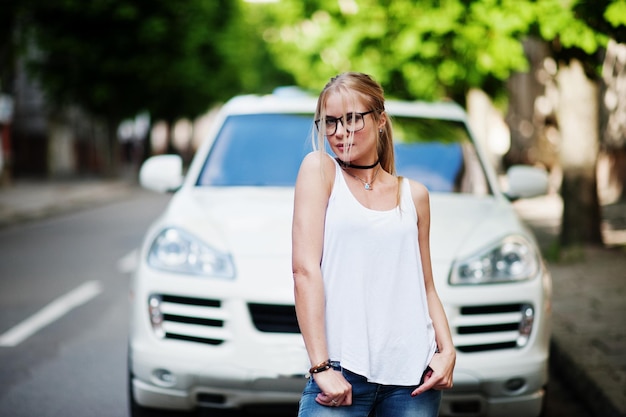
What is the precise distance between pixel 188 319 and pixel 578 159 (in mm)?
7602

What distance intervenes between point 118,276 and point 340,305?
25.2ft

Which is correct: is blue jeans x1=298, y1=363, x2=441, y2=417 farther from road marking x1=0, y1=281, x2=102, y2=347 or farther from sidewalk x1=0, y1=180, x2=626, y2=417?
road marking x1=0, y1=281, x2=102, y2=347

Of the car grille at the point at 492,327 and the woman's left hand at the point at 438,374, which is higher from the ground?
the woman's left hand at the point at 438,374

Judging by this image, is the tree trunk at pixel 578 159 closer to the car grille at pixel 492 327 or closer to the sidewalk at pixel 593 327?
the sidewalk at pixel 593 327

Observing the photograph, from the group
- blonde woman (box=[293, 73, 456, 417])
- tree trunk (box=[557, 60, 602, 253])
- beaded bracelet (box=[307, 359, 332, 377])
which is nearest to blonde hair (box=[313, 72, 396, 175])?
blonde woman (box=[293, 73, 456, 417])

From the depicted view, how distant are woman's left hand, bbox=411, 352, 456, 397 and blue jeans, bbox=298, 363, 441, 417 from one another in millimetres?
34

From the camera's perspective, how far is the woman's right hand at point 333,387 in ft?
7.00

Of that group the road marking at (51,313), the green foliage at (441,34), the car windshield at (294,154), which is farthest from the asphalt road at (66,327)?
the green foliage at (441,34)

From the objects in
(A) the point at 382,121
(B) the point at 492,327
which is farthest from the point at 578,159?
(A) the point at 382,121

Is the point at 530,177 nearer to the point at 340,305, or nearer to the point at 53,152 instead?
the point at 340,305

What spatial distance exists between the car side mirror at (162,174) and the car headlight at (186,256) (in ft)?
3.22

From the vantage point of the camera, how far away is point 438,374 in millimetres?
2283

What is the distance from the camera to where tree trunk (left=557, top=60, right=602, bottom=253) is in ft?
33.6

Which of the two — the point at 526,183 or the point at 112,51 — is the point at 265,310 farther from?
the point at 112,51
